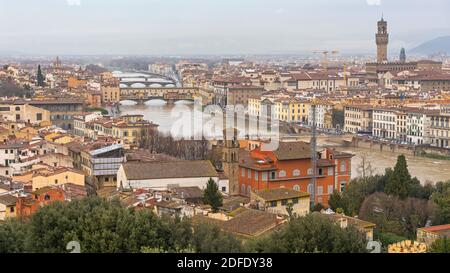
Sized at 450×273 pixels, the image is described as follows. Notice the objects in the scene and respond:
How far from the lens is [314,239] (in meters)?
2.02

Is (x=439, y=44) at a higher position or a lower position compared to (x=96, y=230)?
higher

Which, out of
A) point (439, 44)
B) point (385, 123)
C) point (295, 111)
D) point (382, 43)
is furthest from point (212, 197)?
point (382, 43)

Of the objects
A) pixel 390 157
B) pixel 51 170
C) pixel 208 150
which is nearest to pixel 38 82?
pixel 390 157

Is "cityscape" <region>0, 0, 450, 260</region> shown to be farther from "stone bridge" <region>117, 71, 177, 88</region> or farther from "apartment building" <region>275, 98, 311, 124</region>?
"stone bridge" <region>117, 71, 177, 88</region>

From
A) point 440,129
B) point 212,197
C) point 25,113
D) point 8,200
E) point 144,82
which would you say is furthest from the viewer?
point 144,82

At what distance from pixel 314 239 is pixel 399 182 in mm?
2436

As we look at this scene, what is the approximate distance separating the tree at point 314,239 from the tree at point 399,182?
7.25 ft

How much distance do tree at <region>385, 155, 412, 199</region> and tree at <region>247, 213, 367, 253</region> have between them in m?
2.21

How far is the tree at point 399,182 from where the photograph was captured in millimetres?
4309

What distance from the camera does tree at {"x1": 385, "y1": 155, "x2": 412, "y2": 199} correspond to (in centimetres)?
431

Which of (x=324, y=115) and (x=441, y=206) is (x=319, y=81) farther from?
(x=441, y=206)
